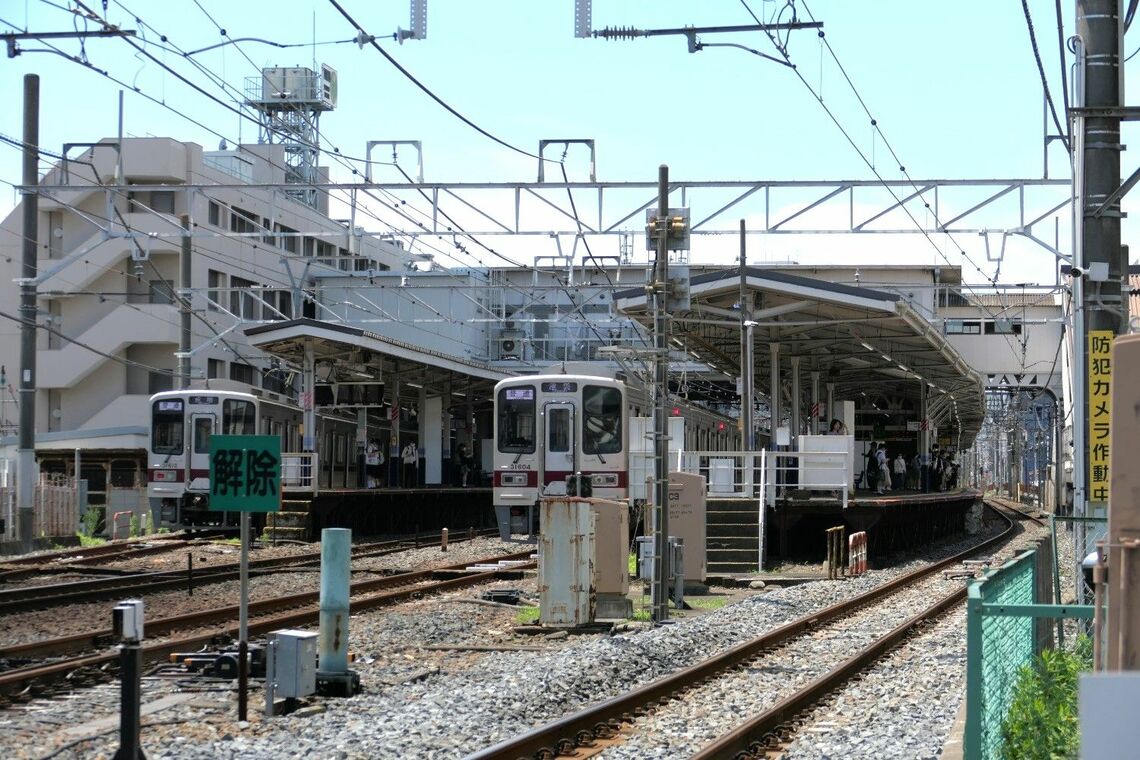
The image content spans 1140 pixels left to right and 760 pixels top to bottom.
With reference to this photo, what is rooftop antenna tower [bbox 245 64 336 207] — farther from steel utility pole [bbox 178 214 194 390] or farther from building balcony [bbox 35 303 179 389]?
steel utility pole [bbox 178 214 194 390]

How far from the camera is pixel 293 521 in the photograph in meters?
25.9

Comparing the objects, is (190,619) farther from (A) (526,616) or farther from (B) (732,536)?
(B) (732,536)

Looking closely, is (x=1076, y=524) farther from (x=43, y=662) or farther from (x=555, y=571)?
(x=43, y=662)

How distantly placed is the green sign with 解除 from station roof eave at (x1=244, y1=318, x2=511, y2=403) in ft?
54.4

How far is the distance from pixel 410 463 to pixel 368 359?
6.09 metres

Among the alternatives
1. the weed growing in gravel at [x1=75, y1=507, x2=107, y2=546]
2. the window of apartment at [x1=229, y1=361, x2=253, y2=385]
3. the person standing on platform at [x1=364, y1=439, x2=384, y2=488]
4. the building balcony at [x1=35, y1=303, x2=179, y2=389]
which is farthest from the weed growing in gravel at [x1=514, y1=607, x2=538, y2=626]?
the window of apartment at [x1=229, y1=361, x2=253, y2=385]

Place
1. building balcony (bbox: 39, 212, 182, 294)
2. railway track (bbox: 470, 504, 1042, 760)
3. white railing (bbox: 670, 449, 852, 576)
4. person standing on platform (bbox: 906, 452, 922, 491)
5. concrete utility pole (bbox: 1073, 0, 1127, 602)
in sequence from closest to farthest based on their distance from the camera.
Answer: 1. railway track (bbox: 470, 504, 1042, 760)
2. concrete utility pole (bbox: 1073, 0, 1127, 602)
3. white railing (bbox: 670, 449, 852, 576)
4. person standing on platform (bbox: 906, 452, 922, 491)
5. building balcony (bbox: 39, 212, 182, 294)

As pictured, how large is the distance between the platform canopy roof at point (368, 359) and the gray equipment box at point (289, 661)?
664 inches

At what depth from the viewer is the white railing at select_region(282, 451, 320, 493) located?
25625 millimetres

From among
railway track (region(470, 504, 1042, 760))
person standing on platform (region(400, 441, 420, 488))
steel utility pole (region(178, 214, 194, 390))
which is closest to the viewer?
railway track (region(470, 504, 1042, 760))

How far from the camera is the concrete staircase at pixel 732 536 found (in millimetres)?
20453

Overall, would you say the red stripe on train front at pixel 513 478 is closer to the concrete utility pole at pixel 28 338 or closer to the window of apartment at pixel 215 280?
the concrete utility pole at pixel 28 338

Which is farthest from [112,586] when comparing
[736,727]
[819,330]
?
[819,330]

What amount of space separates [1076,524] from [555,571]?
4.39 metres
